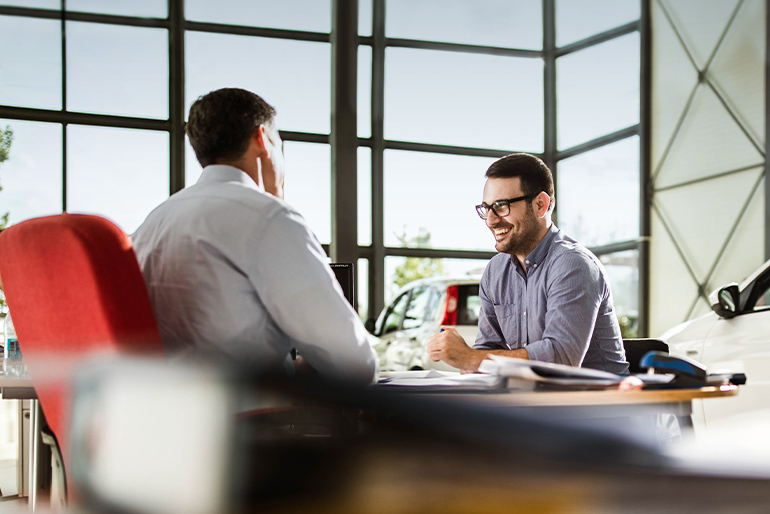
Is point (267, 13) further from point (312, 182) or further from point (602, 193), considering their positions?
point (602, 193)

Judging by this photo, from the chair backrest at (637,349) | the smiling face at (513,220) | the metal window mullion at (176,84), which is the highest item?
the metal window mullion at (176,84)

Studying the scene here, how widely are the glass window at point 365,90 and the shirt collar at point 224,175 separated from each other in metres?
9.06

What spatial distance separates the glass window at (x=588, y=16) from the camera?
10.8 meters

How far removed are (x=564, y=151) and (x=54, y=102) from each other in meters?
7.24

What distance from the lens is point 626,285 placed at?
10695mm

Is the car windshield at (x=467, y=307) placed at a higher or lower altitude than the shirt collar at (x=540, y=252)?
lower

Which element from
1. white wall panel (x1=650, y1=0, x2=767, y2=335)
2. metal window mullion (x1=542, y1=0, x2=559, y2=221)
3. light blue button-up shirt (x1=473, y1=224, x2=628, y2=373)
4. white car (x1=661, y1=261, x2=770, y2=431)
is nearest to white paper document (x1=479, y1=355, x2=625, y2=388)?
light blue button-up shirt (x1=473, y1=224, x2=628, y2=373)

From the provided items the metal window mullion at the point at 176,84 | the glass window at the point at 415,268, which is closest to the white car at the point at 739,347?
the glass window at the point at 415,268

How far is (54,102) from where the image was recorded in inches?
363

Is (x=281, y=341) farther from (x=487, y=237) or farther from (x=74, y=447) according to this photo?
(x=487, y=237)

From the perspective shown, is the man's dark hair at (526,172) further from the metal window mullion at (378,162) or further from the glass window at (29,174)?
the glass window at (29,174)

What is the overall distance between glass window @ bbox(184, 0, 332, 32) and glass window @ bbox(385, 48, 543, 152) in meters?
1.12

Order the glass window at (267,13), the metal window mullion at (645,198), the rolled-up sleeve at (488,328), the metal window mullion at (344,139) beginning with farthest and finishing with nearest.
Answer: the metal window mullion at (645,198) < the metal window mullion at (344,139) < the glass window at (267,13) < the rolled-up sleeve at (488,328)

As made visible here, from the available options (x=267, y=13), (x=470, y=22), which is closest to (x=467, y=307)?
(x=267, y=13)
